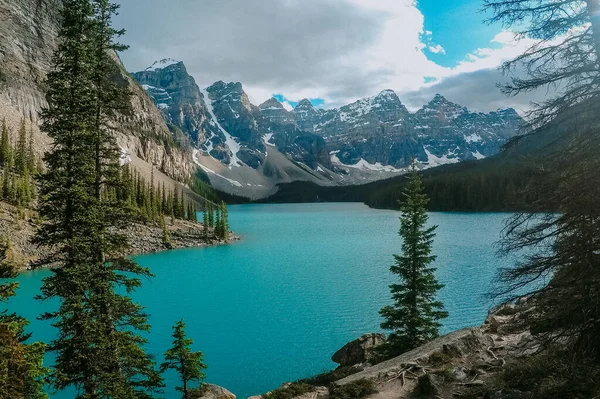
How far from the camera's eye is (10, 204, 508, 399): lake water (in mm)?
25859

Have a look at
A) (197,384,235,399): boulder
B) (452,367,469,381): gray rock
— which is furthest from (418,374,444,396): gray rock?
(197,384,235,399): boulder

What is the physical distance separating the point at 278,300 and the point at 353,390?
27488 mm

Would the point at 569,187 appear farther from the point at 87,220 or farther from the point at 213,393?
Result: the point at 213,393

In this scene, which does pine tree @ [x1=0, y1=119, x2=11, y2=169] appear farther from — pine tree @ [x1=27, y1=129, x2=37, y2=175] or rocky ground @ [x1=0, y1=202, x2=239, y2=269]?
rocky ground @ [x1=0, y1=202, x2=239, y2=269]

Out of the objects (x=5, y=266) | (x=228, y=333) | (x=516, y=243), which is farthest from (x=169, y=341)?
(x=516, y=243)

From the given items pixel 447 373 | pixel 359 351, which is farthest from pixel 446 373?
pixel 359 351

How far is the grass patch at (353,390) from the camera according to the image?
12625mm

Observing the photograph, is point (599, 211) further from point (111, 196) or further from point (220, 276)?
point (220, 276)

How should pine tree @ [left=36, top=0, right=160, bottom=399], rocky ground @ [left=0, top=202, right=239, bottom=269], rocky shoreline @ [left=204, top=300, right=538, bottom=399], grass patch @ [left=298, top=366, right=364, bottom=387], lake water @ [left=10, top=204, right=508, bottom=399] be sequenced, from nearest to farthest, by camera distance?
rocky shoreline @ [left=204, top=300, right=538, bottom=399] → pine tree @ [left=36, top=0, right=160, bottom=399] → grass patch @ [left=298, top=366, right=364, bottom=387] → lake water @ [left=10, top=204, right=508, bottom=399] → rocky ground @ [left=0, top=202, right=239, bottom=269]

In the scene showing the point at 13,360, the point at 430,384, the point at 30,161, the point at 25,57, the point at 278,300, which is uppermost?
the point at 25,57

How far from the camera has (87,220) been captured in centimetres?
1281

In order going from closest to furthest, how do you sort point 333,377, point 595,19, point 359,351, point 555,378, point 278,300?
point 595,19 < point 555,378 < point 333,377 < point 359,351 < point 278,300

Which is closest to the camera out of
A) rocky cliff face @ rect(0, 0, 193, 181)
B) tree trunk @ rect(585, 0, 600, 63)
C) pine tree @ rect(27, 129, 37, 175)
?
tree trunk @ rect(585, 0, 600, 63)

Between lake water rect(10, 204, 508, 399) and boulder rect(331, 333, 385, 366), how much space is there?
88 cm
